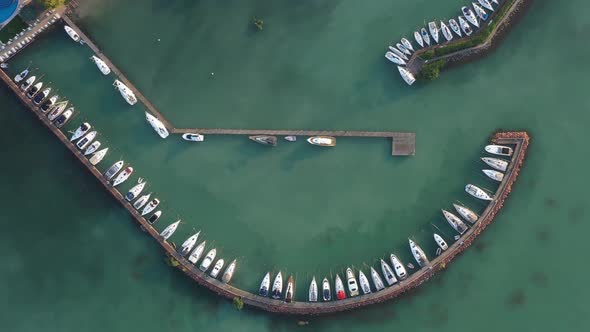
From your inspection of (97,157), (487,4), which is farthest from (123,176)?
(487,4)

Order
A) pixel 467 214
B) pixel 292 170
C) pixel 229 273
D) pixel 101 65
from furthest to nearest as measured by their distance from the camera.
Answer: pixel 292 170
pixel 101 65
pixel 229 273
pixel 467 214

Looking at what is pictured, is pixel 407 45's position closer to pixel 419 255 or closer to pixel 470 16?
pixel 470 16

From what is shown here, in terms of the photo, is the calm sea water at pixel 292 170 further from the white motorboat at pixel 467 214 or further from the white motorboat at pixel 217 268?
the white motorboat at pixel 217 268

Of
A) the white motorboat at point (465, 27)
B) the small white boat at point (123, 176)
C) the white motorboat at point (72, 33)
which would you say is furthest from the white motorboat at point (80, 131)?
the white motorboat at point (465, 27)

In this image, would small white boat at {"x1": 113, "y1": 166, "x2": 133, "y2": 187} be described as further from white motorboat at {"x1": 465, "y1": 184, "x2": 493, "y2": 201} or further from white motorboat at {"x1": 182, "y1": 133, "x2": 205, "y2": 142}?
white motorboat at {"x1": 465, "y1": 184, "x2": 493, "y2": 201}

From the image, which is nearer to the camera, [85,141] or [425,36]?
[425,36]
